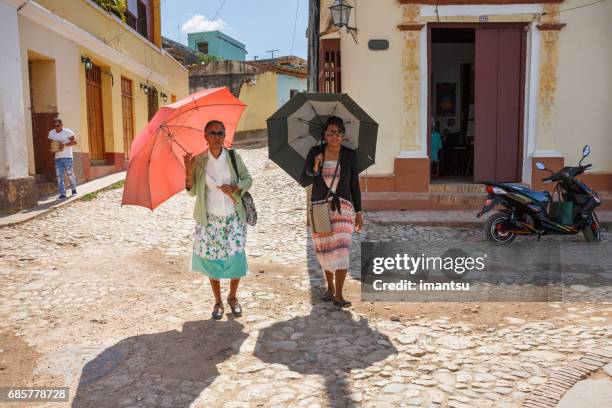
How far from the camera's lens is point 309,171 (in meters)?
4.65

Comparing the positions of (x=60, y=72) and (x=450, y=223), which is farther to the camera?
(x=60, y=72)

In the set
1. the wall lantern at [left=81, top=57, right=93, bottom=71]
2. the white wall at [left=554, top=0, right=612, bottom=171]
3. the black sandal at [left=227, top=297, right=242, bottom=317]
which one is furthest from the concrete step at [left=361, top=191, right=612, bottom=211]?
the wall lantern at [left=81, top=57, right=93, bottom=71]

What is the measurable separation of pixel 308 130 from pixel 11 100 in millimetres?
6375

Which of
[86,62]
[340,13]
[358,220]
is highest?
[340,13]

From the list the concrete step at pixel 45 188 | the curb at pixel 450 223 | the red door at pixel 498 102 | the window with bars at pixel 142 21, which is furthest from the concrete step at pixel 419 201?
the window with bars at pixel 142 21

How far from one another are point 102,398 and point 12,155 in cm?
718

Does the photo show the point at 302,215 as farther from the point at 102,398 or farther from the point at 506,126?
the point at 102,398

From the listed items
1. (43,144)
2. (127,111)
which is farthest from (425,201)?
(127,111)

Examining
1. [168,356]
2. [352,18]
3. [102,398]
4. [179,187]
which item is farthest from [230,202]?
[352,18]

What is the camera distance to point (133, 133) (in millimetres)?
17188

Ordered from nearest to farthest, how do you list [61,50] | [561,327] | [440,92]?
[561,327] → [61,50] → [440,92]

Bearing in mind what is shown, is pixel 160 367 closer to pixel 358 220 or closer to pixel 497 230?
pixel 358 220

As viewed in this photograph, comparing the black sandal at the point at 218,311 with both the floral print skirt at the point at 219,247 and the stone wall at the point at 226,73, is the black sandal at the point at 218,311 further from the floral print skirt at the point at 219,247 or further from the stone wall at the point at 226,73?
the stone wall at the point at 226,73

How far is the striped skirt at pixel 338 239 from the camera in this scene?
463 centimetres
